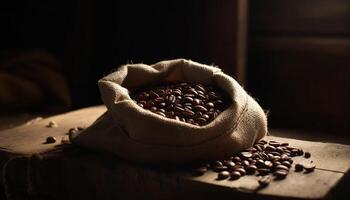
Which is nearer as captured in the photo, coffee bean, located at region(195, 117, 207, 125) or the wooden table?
the wooden table

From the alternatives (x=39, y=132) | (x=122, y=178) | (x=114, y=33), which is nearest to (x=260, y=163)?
(x=122, y=178)

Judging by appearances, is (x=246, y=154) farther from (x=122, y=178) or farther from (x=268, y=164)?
(x=122, y=178)

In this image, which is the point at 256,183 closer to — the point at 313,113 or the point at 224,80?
the point at 224,80

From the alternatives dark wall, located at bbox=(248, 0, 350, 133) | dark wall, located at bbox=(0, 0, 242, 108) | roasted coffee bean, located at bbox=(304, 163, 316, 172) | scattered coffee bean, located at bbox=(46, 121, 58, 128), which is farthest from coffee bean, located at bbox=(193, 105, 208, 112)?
dark wall, located at bbox=(248, 0, 350, 133)

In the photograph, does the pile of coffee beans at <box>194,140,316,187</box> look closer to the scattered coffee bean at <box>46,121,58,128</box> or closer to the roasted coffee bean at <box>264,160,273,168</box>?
the roasted coffee bean at <box>264,160,273,168</box>

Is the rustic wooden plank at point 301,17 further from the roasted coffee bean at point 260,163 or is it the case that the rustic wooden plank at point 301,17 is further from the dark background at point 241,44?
the roasted coffee bean at point 260,163

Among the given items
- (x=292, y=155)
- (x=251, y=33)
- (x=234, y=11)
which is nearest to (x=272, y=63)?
(x=251, y=33)
